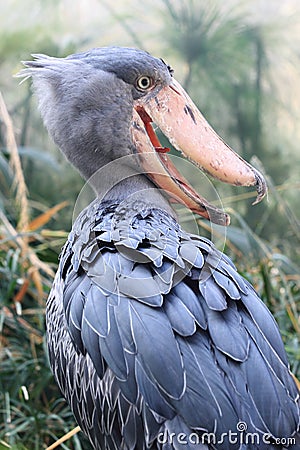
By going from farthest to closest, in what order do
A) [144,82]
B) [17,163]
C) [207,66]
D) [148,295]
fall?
[207,66] → [17,163] → [144,82] → [148,295]

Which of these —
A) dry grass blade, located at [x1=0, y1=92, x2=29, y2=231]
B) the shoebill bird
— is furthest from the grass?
the shoebill bird

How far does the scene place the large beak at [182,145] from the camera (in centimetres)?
124

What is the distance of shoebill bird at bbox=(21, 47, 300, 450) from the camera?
98cm

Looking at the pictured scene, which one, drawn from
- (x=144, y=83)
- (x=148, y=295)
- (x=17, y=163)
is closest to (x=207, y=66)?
(x=17, y=163)

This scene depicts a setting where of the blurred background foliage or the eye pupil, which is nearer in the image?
the eye pupil

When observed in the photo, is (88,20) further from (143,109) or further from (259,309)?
(259,309)

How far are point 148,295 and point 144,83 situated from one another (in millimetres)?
450

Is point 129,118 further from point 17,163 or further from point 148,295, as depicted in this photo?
point 17,163

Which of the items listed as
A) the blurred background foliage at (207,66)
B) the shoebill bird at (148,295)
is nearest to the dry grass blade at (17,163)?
the blurred background foliage at (207,66)

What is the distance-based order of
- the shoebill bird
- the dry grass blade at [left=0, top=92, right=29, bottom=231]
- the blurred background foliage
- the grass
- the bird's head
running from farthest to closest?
the blurred background foliage < the dry grass blade at [left=0, top=92, right=29, bottom=231] < the grass < the bird's head < the shoebill bird

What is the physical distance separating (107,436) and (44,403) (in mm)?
838

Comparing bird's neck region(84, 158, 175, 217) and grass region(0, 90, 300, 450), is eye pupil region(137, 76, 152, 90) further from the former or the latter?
grass region(0, 90, 300, 450)

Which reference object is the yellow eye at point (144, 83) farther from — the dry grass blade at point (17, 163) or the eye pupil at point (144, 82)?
the dry grass blade at point (17, 163)

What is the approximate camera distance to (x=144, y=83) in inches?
49.3
